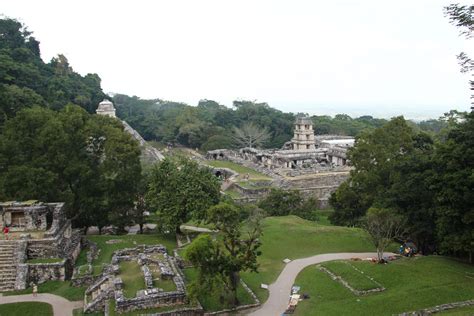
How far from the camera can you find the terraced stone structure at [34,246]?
23.4m

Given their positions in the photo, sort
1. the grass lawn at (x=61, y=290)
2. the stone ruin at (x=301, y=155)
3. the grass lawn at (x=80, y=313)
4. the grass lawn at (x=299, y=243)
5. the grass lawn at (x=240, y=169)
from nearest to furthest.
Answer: the grass lawn at (x=80, y=313) < the grass lawn at (x=61, y=290) < the grass lawn at (x=299, y=243) < the grass lawn at (x=240, y=169) < the stone ruin at (x=301, y=155)

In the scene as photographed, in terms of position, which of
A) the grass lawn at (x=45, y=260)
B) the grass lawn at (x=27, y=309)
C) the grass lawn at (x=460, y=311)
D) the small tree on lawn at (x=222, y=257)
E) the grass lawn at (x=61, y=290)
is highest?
the small tree on lawn at (x=222, y=257)

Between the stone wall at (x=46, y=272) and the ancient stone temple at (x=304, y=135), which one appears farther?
Answer: the ancient stone temple at (x=304, y=135)

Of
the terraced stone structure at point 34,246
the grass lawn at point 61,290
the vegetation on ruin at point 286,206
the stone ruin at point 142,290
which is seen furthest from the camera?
the vegetation on ruin at point 286,206

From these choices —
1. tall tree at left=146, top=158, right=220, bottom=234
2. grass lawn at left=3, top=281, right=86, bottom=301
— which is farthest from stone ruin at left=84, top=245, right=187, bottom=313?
tall tree at left=146, top=158, right=220, bottom=234

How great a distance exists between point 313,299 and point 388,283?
3.83 meters

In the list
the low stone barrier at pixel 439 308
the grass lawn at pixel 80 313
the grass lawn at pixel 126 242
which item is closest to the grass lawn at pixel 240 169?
the grass lawn at pixel 126 242

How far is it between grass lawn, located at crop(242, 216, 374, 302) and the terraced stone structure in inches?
416

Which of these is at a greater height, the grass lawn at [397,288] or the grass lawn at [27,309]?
the grass lawn at [397,288]

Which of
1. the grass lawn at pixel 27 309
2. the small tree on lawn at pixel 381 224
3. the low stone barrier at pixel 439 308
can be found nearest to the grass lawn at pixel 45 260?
the grass lawn at pixel 27 309

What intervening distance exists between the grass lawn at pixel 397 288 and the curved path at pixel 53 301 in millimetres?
10599

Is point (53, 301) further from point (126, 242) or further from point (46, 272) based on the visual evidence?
point (126, 242)

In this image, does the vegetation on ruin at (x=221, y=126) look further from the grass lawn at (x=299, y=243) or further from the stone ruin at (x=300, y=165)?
the grass lawn at (x=299, y=243)

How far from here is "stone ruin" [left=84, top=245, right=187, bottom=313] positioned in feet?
61.6
